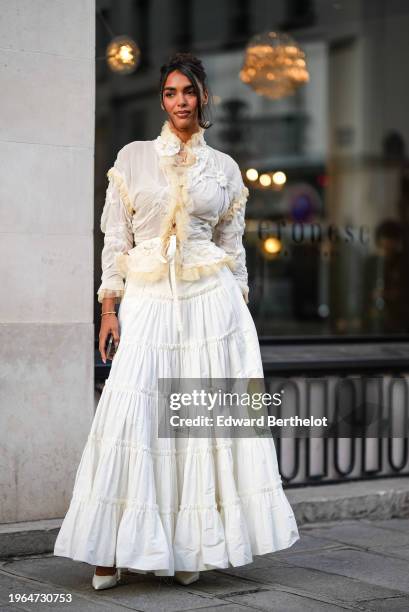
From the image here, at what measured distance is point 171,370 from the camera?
5.09m

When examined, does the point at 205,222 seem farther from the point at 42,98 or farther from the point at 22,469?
the point at 22,469

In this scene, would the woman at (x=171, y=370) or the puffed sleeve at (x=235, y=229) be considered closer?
the woman at (x=171, y=370)

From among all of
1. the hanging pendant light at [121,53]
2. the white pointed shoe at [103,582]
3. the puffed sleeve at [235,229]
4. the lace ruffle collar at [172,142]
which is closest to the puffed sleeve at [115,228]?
the lace ruffle collar at [172,142]

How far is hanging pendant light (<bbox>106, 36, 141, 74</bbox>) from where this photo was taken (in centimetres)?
797

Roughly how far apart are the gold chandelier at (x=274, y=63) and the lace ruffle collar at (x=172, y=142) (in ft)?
15.1

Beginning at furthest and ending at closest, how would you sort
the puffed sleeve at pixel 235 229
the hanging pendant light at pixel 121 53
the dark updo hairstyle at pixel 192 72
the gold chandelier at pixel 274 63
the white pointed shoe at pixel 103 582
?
the gold chandelier at pixel 274 63 < the hanging pendant light at pixel 121 53 < the puffed sleeve at pixel 235 229 < the dark updo hairstyle at pixel 192 72 < the white pointed shoe at pixel 103 582

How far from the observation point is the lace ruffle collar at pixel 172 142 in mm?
5145

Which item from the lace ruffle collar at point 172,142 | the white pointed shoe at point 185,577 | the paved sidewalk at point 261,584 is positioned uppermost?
the lace ruffle collar at point 172,142

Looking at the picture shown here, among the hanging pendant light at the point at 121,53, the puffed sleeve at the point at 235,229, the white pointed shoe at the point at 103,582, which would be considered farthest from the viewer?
the hanging pendant light at the point at 121,53

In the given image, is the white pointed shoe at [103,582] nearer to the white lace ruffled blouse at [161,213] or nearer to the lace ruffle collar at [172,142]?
the white lace ruffled blouse at [161,213]

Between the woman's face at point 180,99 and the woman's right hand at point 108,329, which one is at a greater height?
the woman's face at point 180,99

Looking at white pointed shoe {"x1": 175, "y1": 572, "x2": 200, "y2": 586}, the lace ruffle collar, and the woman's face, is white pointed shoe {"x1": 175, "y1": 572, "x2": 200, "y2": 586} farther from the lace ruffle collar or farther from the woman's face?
the woman's face

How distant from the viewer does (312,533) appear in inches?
260

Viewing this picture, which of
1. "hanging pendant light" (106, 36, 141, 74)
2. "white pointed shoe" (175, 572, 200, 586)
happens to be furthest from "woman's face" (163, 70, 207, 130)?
"hanging pendant light" (106, 36, 141, 74)
